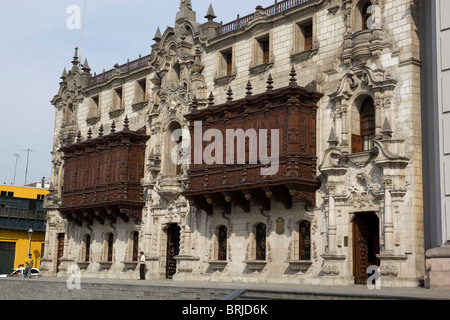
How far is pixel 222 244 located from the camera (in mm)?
31734

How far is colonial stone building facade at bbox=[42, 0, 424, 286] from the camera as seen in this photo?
81.5ft

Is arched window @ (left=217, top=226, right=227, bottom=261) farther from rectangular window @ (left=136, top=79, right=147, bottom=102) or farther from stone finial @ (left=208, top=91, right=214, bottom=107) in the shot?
rectangular window @ (left=136, top=79, right=147, bottom=102)

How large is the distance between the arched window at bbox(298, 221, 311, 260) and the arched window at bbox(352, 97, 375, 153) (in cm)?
396

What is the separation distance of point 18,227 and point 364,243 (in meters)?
41.6

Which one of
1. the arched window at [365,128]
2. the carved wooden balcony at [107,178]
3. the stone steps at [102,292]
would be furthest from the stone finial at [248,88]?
the stone steps at [102,292]

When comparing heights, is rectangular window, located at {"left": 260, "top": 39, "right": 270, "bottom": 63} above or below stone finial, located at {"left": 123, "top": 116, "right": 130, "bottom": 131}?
above

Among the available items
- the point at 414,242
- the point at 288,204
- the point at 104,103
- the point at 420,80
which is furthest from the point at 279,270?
the point at 104,103

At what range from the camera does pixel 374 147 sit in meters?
25.1

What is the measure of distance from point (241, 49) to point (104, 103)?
1351 centimetres

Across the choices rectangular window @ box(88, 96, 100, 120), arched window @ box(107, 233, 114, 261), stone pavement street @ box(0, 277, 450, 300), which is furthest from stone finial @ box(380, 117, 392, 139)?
rectangular window @ box(88, 96, 100, 120)

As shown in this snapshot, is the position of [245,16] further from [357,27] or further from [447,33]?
[447,33]

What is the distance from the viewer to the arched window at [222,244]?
3153 cm

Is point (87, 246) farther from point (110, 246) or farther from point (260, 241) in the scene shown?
point (260, 241)

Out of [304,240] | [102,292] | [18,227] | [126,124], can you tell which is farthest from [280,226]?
[18,227]
